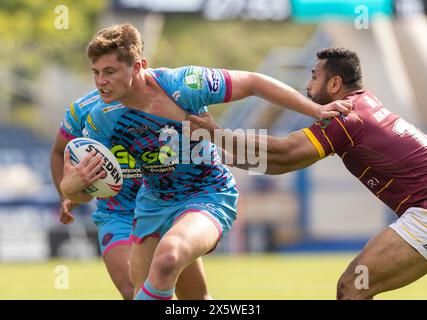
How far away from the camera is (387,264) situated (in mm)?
6391

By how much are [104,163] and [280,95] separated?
1.33 metres

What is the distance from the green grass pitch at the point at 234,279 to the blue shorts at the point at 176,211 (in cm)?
438

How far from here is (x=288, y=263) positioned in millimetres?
17297

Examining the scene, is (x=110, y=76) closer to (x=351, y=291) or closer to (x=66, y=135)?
(x=66, y=135)

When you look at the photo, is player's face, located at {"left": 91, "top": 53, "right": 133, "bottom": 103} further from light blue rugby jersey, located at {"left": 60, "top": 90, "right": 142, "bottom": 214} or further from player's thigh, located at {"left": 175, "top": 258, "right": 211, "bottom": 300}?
player's thigh, located at {"left": 175, "top": 258, "right": 211, "bottom": 300}

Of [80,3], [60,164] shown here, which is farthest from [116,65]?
[80,3]

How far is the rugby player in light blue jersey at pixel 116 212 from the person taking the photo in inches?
275

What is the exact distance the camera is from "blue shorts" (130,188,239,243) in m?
6.54

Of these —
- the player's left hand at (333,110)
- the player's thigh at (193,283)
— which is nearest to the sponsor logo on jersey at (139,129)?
the player's thigh at (193,283)

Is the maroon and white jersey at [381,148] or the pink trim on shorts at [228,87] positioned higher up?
the pink trim on shorts at [228,87]

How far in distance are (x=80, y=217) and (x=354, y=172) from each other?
39.1ft

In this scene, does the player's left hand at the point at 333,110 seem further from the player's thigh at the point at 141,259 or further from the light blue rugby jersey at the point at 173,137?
the player's thigh at the point at 141,259

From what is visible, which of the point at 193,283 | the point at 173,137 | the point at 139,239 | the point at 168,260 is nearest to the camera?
the point at 168,260

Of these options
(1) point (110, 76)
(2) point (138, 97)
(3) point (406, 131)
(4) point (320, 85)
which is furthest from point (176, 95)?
(3) point (406, 131)
